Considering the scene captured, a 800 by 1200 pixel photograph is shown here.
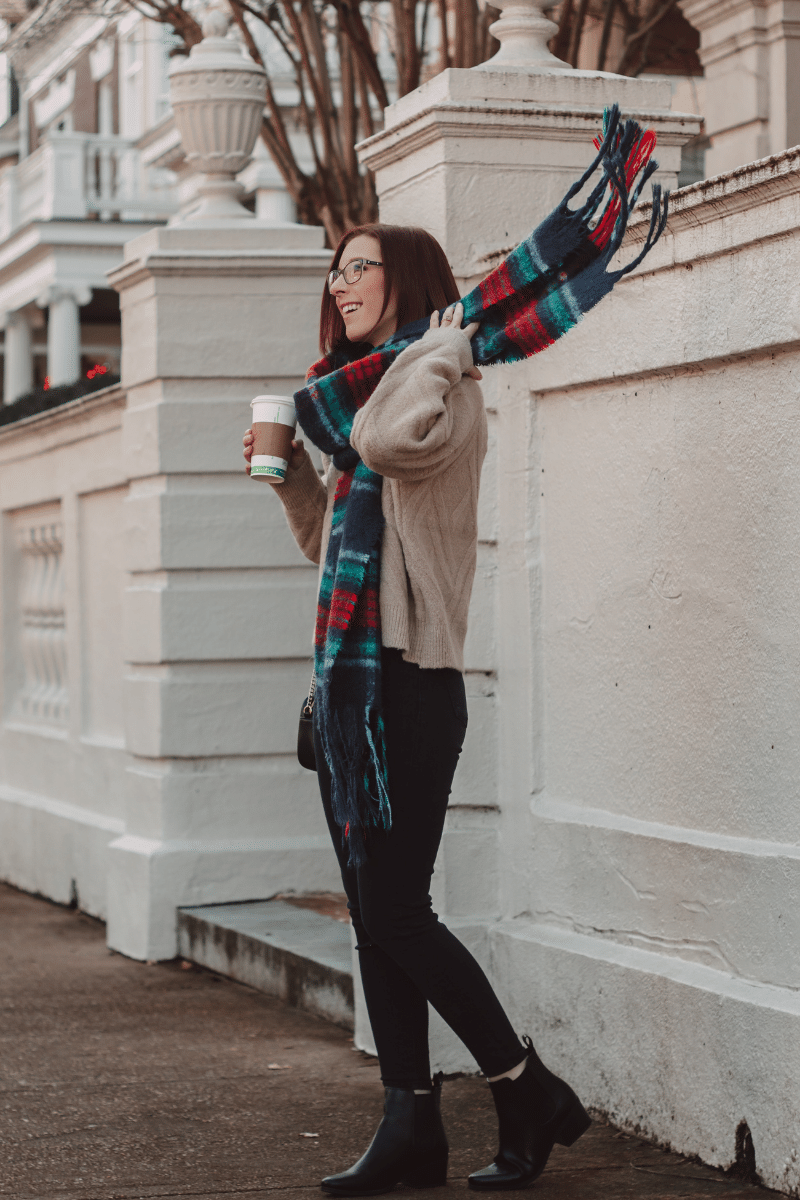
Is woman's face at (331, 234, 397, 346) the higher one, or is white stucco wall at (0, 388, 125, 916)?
woman's face at (331, 234, 397, 346)

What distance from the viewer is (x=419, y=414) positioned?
3.20 m

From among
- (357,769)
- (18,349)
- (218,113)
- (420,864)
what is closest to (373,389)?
(357,769)

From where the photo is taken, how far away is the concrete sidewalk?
3662mm

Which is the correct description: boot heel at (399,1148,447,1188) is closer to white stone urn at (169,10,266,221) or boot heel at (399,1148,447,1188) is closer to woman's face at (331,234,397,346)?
woman's face at (331,234,397,346)

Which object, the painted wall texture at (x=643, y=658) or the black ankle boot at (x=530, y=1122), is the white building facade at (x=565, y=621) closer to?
the painted wall texture at (x=643, y=658)

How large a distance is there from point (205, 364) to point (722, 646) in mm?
2936

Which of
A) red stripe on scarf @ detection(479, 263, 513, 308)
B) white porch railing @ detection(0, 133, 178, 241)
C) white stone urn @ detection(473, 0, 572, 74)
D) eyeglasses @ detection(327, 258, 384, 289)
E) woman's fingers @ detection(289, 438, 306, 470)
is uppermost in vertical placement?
white porch railing @ detection(0, 133, 178, 241)

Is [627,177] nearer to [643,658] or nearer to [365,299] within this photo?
[365,299]

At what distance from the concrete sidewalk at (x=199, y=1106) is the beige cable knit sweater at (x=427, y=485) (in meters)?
1.19

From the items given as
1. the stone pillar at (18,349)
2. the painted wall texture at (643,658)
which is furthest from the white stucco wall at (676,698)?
the stone pillar at (18,349)

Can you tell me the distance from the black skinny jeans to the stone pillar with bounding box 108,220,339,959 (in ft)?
8.82

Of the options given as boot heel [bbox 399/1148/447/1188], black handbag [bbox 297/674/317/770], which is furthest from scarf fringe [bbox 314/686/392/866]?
boot heel [bbox 399/1148/447/1188]

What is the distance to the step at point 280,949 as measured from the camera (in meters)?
5.09

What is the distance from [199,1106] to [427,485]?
71.9 inches
